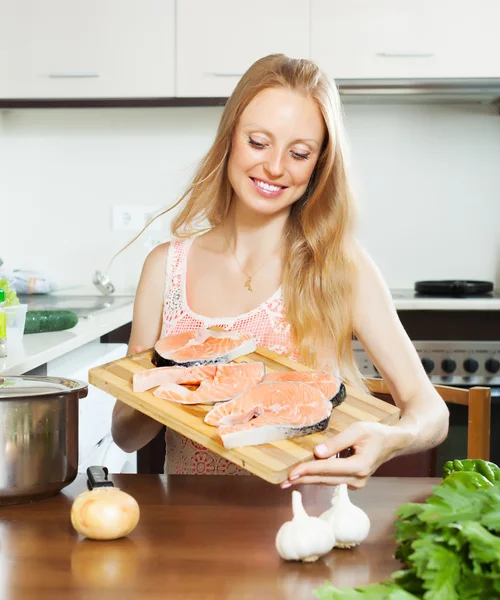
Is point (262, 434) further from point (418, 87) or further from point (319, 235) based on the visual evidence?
point (418, 87)

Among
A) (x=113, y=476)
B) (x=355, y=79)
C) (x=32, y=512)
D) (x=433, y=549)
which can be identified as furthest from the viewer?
(x=355, y=79)

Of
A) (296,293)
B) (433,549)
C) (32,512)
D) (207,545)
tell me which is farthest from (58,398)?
(296,293)

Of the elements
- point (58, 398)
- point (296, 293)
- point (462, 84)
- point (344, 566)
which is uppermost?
point (462, 84)

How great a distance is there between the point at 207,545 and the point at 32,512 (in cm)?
26

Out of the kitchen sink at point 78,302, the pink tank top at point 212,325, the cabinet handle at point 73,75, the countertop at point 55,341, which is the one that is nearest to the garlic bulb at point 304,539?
the pink tank top at point 212,325

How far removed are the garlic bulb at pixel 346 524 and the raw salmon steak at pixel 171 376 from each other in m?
0.38

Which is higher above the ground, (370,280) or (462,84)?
(462,84)

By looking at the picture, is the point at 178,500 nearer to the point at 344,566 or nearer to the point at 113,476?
the point at 113,476

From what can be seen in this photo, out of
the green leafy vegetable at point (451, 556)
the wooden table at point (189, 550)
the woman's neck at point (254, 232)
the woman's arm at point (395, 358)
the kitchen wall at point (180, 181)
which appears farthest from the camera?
the kitchen wall at point (180, 181)

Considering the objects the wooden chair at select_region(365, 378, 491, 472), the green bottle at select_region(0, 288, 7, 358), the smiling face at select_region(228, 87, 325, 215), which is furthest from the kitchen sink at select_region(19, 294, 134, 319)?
the wooden chair at select_region(365, 378, 491, 472)

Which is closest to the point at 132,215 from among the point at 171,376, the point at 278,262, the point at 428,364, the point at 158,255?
the point at 428,364

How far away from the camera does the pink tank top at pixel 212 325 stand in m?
1.69

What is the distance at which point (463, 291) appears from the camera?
327 centimetres

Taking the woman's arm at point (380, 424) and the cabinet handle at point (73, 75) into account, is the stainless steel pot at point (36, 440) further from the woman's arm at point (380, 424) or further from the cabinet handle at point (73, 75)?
the cabinet handle at point (73, 75)
